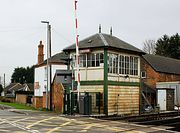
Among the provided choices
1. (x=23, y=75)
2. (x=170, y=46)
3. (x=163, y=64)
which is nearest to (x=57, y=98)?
(x=163, y=64)

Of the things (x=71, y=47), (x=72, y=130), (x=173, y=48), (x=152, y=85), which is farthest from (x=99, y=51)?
(x=173, y=48)

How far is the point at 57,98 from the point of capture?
31156 mm

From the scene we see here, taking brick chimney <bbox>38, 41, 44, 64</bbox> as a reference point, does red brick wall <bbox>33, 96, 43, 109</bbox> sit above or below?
→ below

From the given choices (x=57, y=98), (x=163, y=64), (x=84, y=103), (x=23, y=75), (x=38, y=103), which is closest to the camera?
(x=84, y=103)

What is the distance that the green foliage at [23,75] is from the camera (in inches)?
3767

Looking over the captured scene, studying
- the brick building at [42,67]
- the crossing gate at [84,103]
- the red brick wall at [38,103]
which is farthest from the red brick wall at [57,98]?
the brick building at [42,67]

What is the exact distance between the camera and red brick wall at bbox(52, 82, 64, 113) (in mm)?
30438

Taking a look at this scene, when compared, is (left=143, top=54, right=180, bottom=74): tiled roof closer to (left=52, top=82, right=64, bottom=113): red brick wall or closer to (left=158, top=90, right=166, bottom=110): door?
(left=158, top=90, right=166, bottom=110): door

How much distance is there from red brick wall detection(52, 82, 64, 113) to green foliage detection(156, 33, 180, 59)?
39.5 m

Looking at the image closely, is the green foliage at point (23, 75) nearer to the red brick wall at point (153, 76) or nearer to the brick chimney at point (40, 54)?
the brick chimney at point (40, 54)

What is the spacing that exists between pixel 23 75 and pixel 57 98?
68935 millimetres

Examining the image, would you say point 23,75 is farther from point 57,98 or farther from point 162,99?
point 57,98

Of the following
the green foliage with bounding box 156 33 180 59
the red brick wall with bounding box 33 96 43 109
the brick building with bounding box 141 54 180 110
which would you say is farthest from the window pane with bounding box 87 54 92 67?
the green foliage with bounding box 156 33 180 59

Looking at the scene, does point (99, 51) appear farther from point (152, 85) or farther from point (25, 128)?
point (152, 85)
